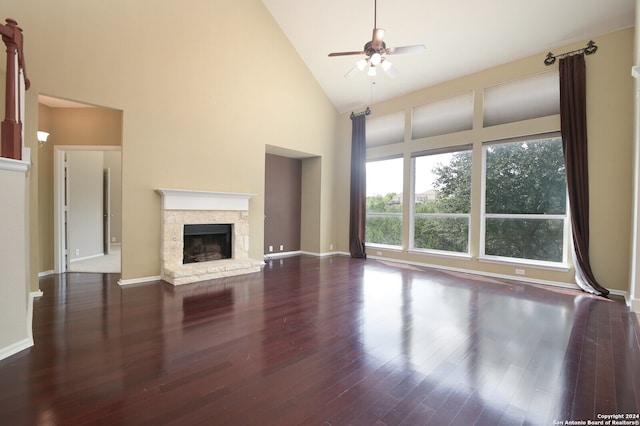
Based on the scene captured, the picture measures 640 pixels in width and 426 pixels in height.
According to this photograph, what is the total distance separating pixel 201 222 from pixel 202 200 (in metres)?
0.40

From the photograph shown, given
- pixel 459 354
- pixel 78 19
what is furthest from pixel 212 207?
pixel 459 354

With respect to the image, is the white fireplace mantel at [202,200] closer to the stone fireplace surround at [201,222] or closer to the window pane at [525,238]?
the stone fireplace surround at [201,222]

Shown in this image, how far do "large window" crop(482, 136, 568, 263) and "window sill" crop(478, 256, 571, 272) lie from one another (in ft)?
0.20

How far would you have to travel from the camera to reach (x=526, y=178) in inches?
194

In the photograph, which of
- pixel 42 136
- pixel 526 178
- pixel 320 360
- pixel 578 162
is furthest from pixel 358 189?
pixel 42 136

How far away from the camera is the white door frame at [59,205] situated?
4.92 metres

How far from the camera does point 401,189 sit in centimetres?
661

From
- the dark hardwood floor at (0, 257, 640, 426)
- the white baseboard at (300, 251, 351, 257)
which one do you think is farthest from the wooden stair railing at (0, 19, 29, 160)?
the white baseboard at (300, 251, 351, 257)


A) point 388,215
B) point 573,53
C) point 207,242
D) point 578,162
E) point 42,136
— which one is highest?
point 573,53

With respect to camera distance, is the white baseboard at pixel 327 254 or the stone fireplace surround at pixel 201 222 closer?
the stone fireplace surround at pixel 201 222

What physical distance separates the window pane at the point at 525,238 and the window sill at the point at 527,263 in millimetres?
75

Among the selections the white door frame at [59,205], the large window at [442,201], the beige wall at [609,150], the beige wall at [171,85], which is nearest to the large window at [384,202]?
the large window at [442,201]

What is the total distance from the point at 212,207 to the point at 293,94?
3.22 m

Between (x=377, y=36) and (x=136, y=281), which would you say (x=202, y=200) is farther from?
(x=377, y=36)
